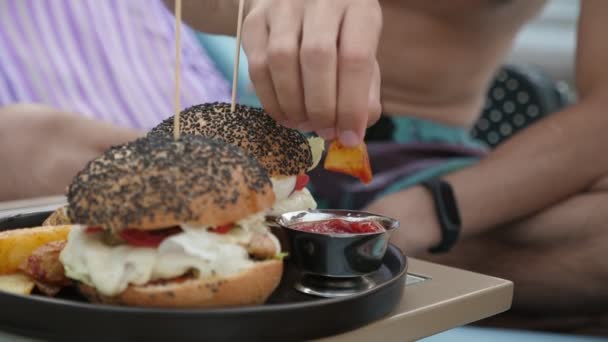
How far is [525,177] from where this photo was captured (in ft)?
7.16

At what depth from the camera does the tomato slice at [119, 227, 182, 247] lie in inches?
38.8

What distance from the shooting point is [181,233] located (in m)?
0.98

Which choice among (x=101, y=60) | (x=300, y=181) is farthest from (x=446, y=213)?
(x=101, y=60)

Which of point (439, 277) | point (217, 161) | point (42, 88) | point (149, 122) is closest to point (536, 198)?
point (439, 277)

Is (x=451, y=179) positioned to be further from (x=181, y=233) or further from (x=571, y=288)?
(x=181, y=233)

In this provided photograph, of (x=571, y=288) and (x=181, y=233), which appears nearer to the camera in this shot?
(x=181, y=233)

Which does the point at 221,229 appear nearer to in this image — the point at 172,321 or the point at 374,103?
the point at 172,321

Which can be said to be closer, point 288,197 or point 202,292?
point 202,292

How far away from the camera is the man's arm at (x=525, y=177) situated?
7.01 feet

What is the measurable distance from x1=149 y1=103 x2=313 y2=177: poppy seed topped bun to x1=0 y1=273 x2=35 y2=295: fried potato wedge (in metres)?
0.35

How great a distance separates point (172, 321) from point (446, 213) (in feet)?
4.45

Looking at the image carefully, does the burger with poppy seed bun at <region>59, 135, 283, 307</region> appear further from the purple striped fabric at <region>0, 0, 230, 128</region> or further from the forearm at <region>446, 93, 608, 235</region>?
the purple striped fabric at <region>0, 0, 230, 128</region>

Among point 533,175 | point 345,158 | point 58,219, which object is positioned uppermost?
point 345,158

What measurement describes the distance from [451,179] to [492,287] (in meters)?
1.02
